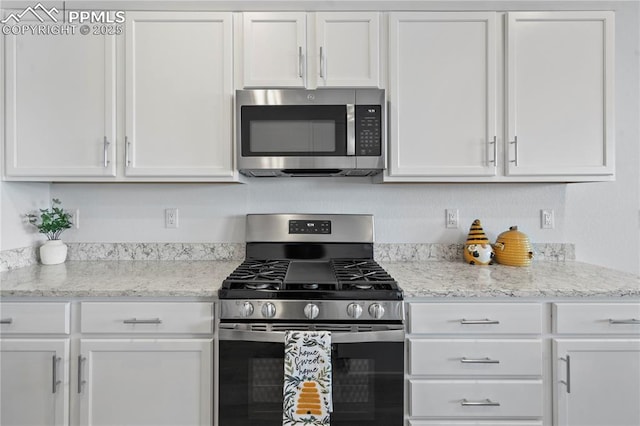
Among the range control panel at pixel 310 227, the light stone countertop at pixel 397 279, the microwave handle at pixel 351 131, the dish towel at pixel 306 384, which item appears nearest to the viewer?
the dish towel at pixel 306 384

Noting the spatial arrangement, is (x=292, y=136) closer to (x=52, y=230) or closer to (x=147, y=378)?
(x=147, y=378)

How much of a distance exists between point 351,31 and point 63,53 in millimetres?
1485

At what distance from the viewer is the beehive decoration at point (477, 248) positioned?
2047mm

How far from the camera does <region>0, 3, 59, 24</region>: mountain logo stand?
1881mm

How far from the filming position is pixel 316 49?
1.88 m

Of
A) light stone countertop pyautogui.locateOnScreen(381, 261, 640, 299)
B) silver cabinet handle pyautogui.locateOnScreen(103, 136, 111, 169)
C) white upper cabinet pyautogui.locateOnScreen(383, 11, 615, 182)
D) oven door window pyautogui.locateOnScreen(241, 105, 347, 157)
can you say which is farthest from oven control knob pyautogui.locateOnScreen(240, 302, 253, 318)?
silver cabinet handle pyautogui.locateOnScreen(103, 136, 111, 169)

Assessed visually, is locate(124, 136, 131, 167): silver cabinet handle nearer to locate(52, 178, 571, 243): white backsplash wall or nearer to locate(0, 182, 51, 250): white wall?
locate(52, 178, 571, 243): white backsplash wall

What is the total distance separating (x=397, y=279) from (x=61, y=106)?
6.25 ft

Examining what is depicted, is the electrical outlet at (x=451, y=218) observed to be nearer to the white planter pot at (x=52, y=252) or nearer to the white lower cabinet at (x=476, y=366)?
the white lower cabinet at (x=476, y=366)

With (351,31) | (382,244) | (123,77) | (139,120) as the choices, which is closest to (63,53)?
(123,77)

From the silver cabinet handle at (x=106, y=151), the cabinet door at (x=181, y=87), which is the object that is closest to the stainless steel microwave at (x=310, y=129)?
the cabinet door at (x=181, y=87)

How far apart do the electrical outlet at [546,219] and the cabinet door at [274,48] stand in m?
1.62

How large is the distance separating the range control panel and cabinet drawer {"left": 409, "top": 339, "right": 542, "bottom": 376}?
2.83 ft

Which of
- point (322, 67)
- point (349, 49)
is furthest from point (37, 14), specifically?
point (349, 49)
